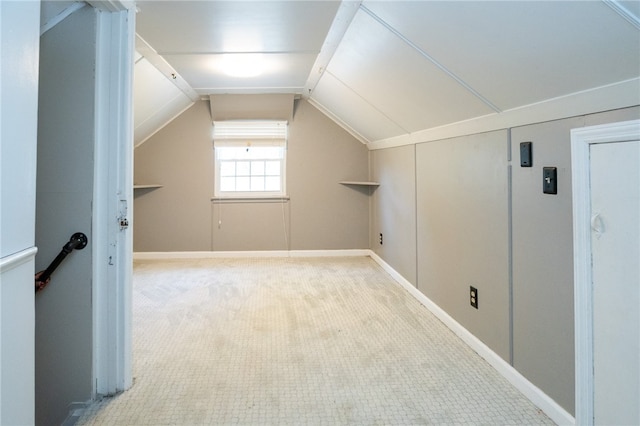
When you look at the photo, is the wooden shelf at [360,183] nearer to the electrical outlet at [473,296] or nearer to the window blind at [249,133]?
the window blind at [249,133]

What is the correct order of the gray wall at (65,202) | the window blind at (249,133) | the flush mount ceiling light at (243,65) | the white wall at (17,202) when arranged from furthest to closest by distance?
the window blind at (249,133), the flush mount ceiling light at (243,65), the gray wall at (65,202), the white wall at (17,202)

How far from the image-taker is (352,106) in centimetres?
391

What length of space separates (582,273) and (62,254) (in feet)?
6.99

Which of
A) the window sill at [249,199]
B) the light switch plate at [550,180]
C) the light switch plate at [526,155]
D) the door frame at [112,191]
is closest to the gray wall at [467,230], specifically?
the light switch plate at [526,155]

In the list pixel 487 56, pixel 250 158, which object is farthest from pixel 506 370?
pixel 250 158

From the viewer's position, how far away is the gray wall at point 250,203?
16.2 feet

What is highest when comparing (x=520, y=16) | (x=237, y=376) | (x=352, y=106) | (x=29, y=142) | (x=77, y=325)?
(x=352, y=106)

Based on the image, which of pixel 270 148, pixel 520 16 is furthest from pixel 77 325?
pixel 270 148

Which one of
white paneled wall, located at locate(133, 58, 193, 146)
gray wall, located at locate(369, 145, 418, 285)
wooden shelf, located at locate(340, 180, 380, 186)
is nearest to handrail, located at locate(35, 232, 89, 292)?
white paneled wall, located at locate(133, 58, 193, 146)

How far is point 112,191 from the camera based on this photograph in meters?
1.80

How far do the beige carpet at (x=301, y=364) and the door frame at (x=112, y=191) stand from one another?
0.22 m

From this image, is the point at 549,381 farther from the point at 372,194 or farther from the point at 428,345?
the point at 372,194

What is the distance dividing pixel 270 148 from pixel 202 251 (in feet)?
5.25

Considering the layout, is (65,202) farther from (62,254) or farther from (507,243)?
(507,243)
